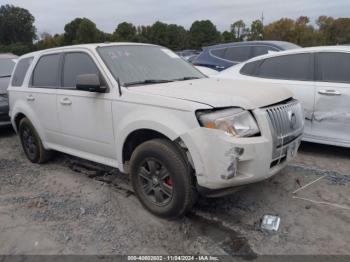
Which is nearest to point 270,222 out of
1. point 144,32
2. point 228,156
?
point 228,156

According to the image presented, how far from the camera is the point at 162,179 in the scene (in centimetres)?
370

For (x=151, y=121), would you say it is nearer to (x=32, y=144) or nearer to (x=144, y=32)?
(x=32, y=144)

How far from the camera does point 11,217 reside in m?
4.03

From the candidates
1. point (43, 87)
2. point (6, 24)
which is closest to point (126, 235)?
point (43, 87)

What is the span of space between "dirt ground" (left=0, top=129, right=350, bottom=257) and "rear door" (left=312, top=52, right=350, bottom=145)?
1.39 feet

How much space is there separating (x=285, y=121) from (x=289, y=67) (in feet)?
7.38

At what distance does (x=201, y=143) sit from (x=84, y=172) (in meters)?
2.57

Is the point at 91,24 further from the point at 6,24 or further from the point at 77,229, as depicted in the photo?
the point at 77,229

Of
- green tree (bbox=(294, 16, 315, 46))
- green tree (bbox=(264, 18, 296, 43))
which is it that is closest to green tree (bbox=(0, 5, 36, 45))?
green tree (bbox=(264, 18, 296, 43))

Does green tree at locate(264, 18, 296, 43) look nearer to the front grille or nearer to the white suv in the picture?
the white suv

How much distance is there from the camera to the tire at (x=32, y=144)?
559cm

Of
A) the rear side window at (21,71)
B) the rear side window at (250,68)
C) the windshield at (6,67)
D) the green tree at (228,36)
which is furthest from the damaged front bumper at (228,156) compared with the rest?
the green tree at (228,36)

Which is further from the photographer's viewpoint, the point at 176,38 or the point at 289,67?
the point at 176,38

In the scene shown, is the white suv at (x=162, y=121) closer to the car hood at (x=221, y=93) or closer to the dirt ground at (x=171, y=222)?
the car hood at (x=221, y=93)
